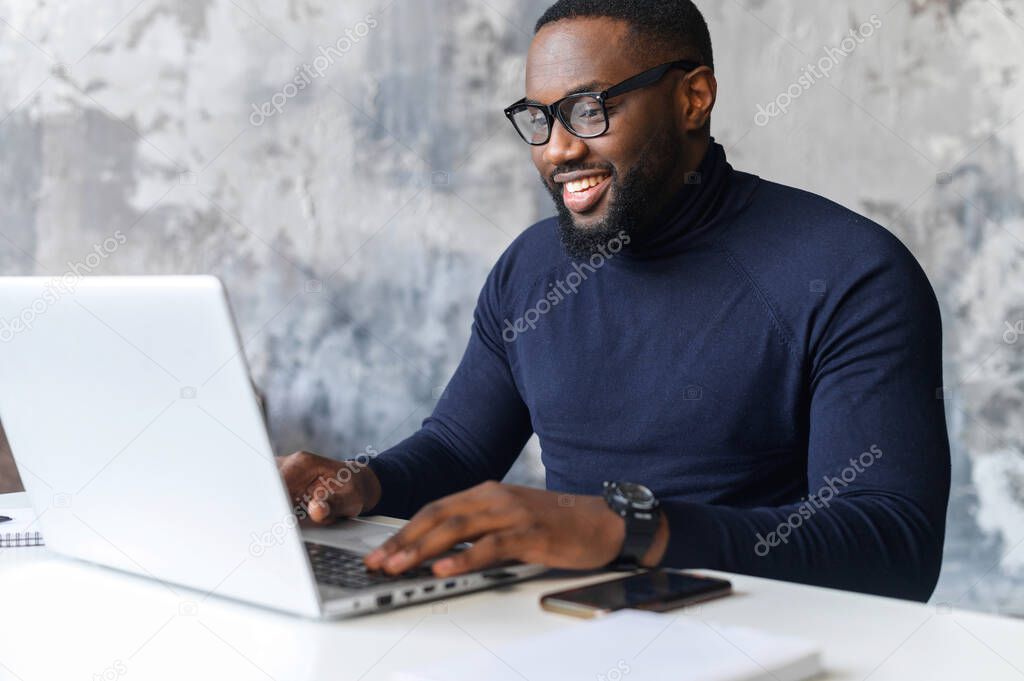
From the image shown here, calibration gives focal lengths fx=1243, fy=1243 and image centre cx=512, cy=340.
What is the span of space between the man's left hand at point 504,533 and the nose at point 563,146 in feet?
2.13

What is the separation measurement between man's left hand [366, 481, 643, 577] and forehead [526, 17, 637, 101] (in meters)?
0.70

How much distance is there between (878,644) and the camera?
0.87m

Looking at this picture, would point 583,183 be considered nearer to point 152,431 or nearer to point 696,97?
point 696,97

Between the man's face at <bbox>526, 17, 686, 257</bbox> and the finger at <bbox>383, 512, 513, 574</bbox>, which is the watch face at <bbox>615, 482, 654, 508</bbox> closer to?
the finger at <bbox>383, 512, 513, 574</bbox>

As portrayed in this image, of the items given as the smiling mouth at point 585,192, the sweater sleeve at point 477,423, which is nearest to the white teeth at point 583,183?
the smiling mouth at point 585,192

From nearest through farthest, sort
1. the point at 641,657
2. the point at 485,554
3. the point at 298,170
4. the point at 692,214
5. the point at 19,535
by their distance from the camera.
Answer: the point at 641,657, the point at 485,554, the point at 19,535, the point at 692,214, the point at 298,170

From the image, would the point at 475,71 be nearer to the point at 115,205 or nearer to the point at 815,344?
the point at 115,205

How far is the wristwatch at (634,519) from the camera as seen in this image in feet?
3.54

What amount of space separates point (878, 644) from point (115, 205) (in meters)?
3.11

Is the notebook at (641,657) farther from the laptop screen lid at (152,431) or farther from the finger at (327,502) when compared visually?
the finger at (327,502)

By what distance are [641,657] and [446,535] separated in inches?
10.6

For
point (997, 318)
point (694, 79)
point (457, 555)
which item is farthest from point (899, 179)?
point (457, 555)

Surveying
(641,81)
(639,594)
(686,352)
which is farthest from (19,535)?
(641,81)

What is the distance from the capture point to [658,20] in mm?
1642
